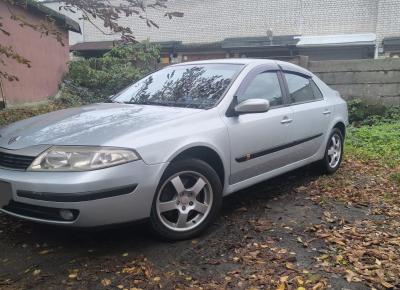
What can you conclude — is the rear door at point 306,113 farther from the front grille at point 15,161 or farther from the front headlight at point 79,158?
the front grille at point 15,161

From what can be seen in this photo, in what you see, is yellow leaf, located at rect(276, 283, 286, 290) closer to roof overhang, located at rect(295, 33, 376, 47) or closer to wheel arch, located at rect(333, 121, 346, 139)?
wheel arch, located at rect(333, 121, 346, 139)

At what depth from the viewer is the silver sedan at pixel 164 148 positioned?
10.8 feet

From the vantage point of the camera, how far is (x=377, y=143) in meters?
8.38

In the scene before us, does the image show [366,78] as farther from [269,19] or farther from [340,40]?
[269,19]

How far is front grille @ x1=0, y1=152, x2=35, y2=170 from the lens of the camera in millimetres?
3412

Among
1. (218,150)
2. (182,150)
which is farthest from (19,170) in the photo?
(218,150)

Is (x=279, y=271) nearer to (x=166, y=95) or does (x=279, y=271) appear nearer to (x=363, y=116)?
(x=166, y=95)

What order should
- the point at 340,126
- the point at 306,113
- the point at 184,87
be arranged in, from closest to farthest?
the point at 184,87 < the point at 306,113 < the point at 340,126

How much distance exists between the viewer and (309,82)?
227 inches

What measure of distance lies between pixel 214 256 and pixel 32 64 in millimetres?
9270

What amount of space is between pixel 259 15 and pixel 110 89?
575 inches

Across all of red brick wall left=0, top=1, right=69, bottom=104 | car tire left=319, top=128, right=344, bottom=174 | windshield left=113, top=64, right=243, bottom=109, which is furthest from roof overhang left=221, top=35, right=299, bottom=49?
windshield left=113, top=64, right=243, bottom=109

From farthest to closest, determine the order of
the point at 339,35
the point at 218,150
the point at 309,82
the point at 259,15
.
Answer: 1. the point at 259,15
2. the point at 339,35
3. the point at 309,82
4. the point at 218,150

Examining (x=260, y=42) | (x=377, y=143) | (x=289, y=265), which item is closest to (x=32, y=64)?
(x=377, y=143)
